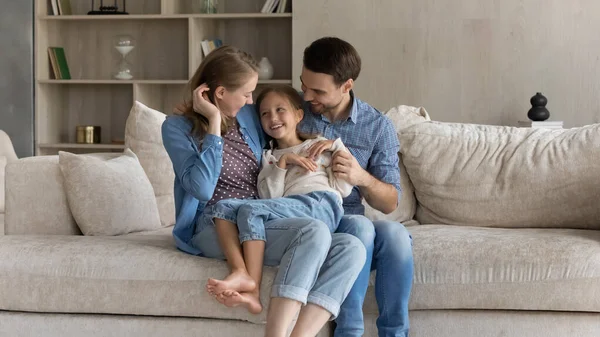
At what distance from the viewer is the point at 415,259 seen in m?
2.57

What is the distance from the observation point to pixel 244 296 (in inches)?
92.2

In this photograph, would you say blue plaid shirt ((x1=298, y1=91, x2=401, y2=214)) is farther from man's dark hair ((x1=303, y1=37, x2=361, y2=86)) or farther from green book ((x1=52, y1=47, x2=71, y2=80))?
green book ((x1=52, y1=47, x2=71, y2=80))

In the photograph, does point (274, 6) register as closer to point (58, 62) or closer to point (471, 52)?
point (471, 52)

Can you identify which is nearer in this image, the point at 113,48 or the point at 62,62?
the point at 62,62

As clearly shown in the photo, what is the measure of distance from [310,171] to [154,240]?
535 mm

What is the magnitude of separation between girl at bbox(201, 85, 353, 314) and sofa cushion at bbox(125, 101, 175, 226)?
0.61 metres

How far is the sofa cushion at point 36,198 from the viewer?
9.49 feet

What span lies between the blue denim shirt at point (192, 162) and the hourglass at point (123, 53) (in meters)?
3.07

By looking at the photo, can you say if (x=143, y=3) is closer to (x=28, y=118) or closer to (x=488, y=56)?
(x=28, y=118)

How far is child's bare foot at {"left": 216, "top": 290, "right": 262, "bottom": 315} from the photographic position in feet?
7.63

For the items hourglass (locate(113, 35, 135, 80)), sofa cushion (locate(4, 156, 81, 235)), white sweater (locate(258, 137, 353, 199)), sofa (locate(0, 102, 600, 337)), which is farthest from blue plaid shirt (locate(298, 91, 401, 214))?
hourglass (locate(113, 35, 135, 80))

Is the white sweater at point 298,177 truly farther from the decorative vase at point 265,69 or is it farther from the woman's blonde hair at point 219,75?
the decorative vase at point 265,69

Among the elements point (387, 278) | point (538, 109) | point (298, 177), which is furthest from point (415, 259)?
point (538, 109)

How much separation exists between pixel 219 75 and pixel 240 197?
347 millimetres
